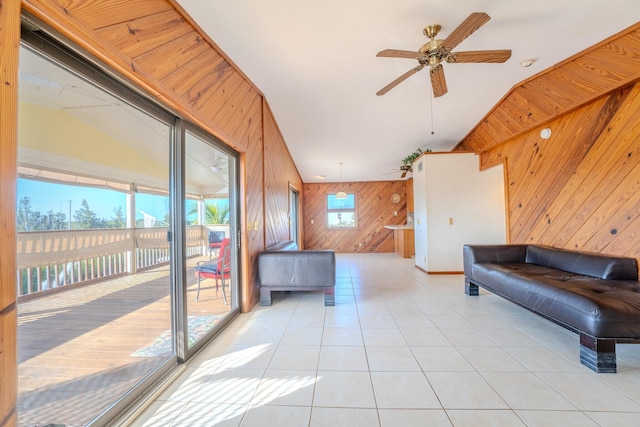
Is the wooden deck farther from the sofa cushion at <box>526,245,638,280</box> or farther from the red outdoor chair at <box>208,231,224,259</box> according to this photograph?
the sofa cushion at <box>526,245,638,280</box>

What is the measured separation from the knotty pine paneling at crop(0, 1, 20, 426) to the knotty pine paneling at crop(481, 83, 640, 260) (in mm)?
4563

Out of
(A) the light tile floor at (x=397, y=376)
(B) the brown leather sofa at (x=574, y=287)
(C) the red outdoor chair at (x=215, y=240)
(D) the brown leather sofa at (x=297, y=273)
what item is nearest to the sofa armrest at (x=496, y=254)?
(B) the brown leather sofa at (x=574, y=287)

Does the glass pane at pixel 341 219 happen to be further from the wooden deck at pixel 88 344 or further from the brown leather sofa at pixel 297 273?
the wooden deck at pixel 88 344

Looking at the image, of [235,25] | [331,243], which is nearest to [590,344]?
[235,25]

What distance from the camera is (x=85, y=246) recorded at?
1.35 meters

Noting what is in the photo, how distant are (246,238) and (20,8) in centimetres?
243

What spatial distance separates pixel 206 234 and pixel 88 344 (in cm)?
134

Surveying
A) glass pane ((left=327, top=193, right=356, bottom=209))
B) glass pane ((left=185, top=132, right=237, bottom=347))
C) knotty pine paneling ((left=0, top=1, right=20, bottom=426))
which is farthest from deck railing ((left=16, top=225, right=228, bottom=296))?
glass pane ((left=327, top=193, right=356, bottom=209))

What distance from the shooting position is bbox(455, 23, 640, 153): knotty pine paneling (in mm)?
2357

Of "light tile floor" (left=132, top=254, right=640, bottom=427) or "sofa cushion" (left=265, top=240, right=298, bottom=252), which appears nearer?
"light tile floor" (left=132, top=254, right=640, bottom=427)

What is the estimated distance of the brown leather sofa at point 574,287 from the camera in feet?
5.96

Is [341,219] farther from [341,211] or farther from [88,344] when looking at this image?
[88,344]

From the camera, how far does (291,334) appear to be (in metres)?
2.50

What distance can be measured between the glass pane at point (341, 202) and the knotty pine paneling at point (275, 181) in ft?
9.25
